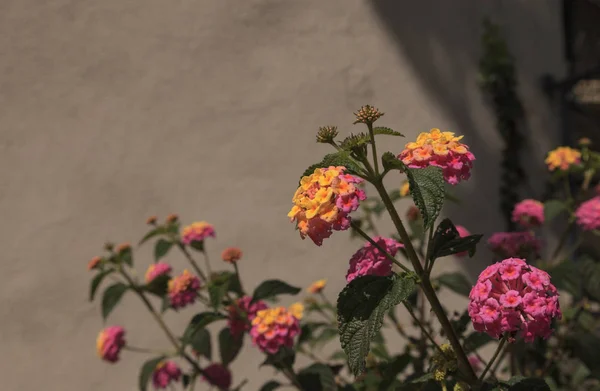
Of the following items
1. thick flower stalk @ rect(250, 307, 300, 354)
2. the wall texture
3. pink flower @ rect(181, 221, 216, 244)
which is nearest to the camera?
thick flower stalk @ rect(250, 307, 300, 354)

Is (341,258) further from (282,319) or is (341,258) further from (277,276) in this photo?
(282,319)

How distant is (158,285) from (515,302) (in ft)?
2.94

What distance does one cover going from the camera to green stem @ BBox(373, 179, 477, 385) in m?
0.66

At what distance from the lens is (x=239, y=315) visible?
43.1 inches

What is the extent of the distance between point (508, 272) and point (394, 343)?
162 centimetres

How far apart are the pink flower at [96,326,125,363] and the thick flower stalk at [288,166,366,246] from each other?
942 millimetres

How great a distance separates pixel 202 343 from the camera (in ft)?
3.96

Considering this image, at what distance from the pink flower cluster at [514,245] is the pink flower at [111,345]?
103cm

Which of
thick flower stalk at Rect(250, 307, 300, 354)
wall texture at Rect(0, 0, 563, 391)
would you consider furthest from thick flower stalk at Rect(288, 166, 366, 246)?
wall texture at Rect(0, 0, 563, 391)

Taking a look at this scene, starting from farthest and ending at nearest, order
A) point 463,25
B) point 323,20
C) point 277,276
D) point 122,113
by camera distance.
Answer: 1. point 463,25
2. point 323,20
3. point 277,276
4. point 122,113

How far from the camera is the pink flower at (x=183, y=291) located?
3.76 feet

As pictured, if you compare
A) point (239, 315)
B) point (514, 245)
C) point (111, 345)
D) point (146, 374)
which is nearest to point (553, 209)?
point (514, 245)

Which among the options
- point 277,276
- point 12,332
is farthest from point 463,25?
point 12,332

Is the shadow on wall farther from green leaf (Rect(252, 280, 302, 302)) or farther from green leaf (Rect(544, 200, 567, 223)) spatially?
green leaf (Rect(252, 280, 302, 302))
